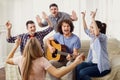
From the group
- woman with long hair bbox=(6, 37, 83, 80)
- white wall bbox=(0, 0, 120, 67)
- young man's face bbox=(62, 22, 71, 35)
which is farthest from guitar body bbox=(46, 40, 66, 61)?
white wall bbox=(0, 0, 120, 67)

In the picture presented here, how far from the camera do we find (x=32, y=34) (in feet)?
9.54

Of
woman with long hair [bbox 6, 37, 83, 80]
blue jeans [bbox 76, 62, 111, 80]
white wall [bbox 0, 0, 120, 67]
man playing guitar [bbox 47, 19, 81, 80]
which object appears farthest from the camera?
white wall [bbox 0, 0, 120, 67]

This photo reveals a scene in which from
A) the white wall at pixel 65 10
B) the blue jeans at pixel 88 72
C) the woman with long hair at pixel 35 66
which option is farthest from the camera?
the white wall at pixel 65 10

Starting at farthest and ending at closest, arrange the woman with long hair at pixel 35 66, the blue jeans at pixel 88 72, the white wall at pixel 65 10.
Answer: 1. the white wall at pixel 65 10
2. the blue jeans at pixel 88 72
3. the woman with long hair at pixel 35 66

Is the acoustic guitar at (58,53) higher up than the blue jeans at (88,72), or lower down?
higher up

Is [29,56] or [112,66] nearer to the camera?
[29,56]

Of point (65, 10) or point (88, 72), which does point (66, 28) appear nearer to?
point (88, 72)

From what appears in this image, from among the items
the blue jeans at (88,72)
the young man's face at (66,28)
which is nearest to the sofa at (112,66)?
the blue jeans at (88,72)

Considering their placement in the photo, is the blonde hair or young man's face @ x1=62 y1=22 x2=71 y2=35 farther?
young man's face @ x1=62 y1=22 x2=71 y2=35

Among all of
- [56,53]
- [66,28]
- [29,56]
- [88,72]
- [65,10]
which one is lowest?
[88,72]

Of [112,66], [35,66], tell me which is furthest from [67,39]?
[35,66]

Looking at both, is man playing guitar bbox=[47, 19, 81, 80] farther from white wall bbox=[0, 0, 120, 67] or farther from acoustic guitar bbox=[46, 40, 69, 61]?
white wall bbox=[0, 0, 120, 67]

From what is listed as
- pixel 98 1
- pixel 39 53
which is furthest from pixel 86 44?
pixel 39 53

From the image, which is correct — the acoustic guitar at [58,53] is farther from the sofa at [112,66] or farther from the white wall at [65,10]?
the white wall at [65,10]
